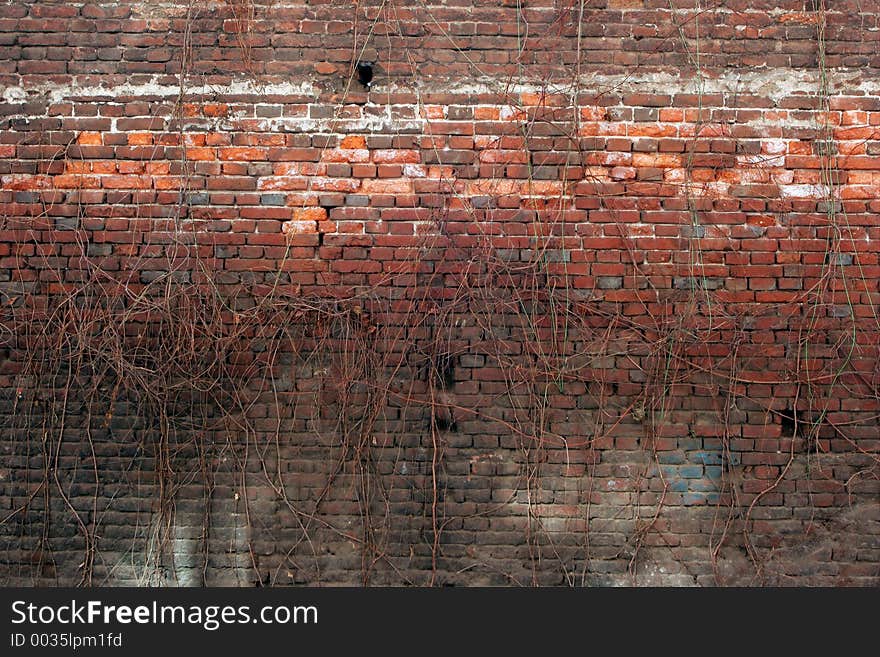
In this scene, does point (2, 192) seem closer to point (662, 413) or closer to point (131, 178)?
point (131, 178)

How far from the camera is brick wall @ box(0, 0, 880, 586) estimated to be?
3.36 m

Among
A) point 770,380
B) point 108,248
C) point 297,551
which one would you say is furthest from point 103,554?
point 770,380

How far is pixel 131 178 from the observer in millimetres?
3406

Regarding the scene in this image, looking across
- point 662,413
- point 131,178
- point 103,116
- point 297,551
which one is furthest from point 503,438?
point 103,116

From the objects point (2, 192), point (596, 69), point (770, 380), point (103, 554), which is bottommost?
point (103, 554)

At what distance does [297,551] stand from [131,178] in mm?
2208

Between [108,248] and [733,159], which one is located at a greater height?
[733,159]

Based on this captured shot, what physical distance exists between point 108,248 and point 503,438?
93.2 inches

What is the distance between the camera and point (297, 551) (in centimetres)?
338

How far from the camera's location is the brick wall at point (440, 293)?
11.0 ft

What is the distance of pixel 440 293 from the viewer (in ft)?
11.0

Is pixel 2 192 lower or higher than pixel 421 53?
lower

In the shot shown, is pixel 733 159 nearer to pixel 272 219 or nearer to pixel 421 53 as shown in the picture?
pixel 421 53

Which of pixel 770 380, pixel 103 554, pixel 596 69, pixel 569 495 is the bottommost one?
pixel 103 554
